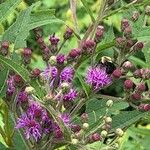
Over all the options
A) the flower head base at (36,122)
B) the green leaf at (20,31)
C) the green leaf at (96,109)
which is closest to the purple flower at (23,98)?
the flower head base at (36,122)

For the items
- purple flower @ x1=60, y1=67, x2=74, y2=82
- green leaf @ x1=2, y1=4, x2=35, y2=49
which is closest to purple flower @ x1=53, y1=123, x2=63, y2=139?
purple flower @ x1=60, y1=67, x2=74, y2=82

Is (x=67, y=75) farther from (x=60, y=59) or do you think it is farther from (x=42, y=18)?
(x=42, y=18)

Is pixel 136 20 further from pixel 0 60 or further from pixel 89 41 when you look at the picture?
pixel 0 60

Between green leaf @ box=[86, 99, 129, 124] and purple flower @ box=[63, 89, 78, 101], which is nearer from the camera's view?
purple flower @ box=[63, 89, 78, 101]

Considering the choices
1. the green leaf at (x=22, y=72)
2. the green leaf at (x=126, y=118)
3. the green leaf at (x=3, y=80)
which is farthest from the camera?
the green leaf at (x=126, y=118)

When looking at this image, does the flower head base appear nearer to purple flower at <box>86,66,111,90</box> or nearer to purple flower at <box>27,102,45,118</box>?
purple flower at <box>27,102,45,118</box>

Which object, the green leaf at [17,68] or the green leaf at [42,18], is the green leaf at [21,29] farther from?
the green leaf at [17,68]
